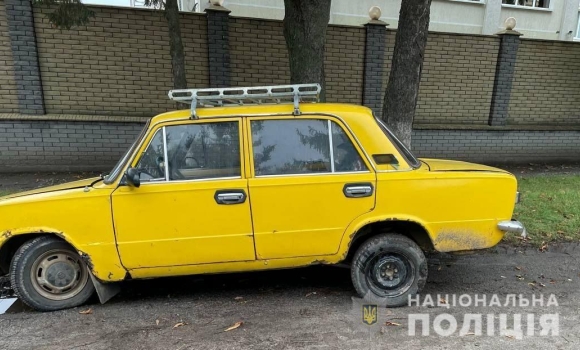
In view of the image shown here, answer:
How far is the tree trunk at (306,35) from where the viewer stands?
5453 millimetres

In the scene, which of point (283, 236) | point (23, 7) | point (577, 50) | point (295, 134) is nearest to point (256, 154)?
point (295, 134)

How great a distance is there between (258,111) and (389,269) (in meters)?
1.84

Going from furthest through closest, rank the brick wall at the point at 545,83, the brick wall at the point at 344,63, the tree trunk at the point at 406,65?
the brick wall at the point at 545,83 < the brick wall at the point at 344,63 < the tree trunk at the point at 406,65

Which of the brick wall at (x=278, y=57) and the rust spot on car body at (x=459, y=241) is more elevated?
the brick wall at (x=278, y=57)

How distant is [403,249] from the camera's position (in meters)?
3.43

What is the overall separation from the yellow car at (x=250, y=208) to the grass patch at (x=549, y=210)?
2173mm

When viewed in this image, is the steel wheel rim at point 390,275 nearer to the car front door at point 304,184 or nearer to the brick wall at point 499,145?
the car front door at point 304,184

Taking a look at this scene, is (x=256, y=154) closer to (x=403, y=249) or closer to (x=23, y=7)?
(x=403, y=249)

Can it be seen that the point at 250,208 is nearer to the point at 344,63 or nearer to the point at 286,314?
the point at 286,314

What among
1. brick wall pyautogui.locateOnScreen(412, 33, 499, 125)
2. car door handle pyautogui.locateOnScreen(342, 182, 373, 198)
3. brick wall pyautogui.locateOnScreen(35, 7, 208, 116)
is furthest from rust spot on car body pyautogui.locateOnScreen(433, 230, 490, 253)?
brick wall pyautogui.locateOnScreen(412, 33, 499, 125)

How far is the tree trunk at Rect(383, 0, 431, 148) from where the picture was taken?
5430 millimetres

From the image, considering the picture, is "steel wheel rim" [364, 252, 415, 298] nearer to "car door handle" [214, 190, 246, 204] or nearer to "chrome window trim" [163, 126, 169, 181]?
"car door handle" [214, 190, 246, 204]

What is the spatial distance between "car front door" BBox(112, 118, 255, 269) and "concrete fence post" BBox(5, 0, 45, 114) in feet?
19.9

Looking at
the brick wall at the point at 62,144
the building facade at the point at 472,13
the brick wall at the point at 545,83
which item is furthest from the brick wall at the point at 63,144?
the brick wall at the point at 545,83
